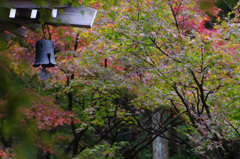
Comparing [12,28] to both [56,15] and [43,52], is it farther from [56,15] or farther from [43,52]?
[56,15]

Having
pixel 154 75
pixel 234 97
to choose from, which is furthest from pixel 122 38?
pixel 234 97

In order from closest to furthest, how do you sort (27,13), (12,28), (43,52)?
(27,13)
(12,28)
(43,52)

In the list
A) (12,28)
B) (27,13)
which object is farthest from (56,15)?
(12,28)

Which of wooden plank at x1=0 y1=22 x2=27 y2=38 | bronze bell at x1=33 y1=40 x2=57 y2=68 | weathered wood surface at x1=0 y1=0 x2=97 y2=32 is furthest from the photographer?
bronze bell at x1=33 y1=40 x2=57 y2=68

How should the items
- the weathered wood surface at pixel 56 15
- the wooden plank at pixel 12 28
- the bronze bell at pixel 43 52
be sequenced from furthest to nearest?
the bronze bell at pixel 43 52 < the wooden plank at pixel 12 28 < the weathered wood surface at pixel 56 15

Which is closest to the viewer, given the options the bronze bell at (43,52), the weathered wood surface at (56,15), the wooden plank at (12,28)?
the weathered wood surface at (56,15)

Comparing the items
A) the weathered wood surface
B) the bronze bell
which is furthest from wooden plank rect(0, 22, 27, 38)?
the bronze bell

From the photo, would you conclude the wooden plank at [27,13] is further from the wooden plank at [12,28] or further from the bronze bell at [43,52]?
the bronze bell at [43,52]

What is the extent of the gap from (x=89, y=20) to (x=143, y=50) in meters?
1.94

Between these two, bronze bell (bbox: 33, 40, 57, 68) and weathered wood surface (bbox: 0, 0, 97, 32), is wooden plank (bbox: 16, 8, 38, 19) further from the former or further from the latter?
bronze bell (bbox: 33, 40, 57, 68)

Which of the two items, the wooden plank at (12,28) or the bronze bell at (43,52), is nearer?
the wooden plank at (12,28)

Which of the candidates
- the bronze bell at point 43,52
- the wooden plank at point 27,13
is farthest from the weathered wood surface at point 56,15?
the bronze bell at point 43,52

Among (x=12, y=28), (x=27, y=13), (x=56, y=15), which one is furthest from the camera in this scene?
(x=12, y=28)

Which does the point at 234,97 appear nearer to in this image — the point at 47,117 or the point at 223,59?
the point at 223,59
